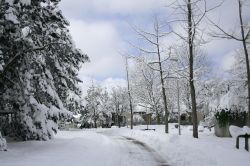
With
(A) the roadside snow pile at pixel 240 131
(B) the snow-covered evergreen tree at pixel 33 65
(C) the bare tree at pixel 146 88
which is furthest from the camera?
(C) the bare tree at pixel 146 88

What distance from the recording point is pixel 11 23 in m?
13.6

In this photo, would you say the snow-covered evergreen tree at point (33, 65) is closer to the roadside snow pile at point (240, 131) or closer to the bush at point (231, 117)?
the roadside snow pile at point (240, 131)

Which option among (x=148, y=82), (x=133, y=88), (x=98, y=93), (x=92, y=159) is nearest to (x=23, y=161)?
(x=92, y=159)

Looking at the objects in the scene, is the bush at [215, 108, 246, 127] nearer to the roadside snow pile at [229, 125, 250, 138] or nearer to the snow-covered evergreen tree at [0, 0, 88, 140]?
the roadside snow pile at [229, 125, 250, 138]

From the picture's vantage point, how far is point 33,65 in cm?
1711

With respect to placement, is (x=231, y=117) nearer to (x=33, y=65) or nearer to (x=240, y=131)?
(x=240, y=131)

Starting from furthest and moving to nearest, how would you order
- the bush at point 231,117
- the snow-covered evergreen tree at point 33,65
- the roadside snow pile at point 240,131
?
the bush at point 231,117
the snow-covered evergreen tree at point 33,65
the roadside snow pile at point 240,131

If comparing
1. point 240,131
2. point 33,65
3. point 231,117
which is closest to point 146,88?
point 231,117

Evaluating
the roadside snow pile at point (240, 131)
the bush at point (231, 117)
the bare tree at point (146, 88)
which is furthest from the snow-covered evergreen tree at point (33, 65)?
the bare tree at point (146, 88)

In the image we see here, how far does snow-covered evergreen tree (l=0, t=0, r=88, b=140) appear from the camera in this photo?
1527 centimetres

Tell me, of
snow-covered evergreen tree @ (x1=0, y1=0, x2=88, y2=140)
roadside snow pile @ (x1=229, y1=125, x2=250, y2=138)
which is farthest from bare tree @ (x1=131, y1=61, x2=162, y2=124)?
roadside snow pile @ (x1=229, y1=125, x2=250, y2=138)

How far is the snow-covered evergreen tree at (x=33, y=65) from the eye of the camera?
15266 millimetres

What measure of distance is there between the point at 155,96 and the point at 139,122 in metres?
31.9

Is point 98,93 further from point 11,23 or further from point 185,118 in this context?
point 11,23
